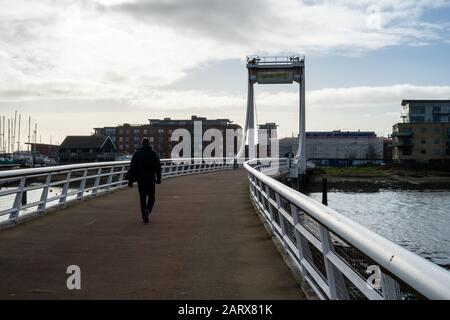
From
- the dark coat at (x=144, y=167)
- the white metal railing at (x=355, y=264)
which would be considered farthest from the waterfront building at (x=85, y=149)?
the white metal railing at (x=355, y=264)

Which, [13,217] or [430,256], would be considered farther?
[430,256]

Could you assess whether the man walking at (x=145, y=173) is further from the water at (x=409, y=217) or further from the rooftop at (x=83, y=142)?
the rooftop at (x=83, y=142)

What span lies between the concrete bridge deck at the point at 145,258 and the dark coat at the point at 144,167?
0.89 metres

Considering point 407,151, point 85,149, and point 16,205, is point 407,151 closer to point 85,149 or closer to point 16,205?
point 85,149

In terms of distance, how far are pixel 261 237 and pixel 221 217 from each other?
3.06 metres

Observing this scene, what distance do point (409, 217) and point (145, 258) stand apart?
36.5 m

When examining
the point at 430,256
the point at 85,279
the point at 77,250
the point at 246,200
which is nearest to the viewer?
the point at 85,279

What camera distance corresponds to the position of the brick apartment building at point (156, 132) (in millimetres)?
143875

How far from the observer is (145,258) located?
754cm

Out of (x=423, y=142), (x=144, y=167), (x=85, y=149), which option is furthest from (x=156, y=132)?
(x=144, y=167)

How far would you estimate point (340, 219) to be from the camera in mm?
4164

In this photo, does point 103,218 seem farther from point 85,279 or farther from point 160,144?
point 160,144

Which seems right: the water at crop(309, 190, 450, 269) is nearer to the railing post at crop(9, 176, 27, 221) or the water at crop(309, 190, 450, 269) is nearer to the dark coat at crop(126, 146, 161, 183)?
the dark coat at crop(126, 146, 161, 183)
